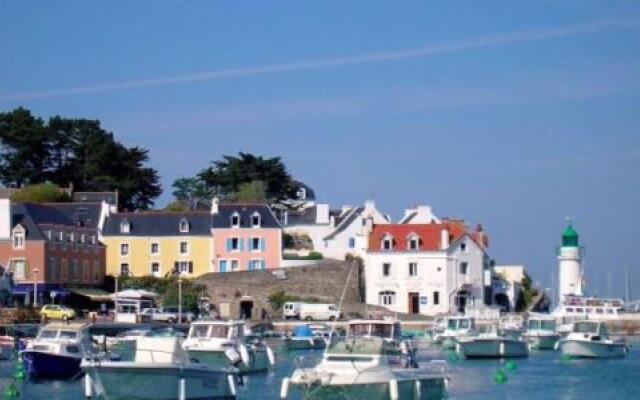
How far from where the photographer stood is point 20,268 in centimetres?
8238

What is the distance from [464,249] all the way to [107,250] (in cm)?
2196

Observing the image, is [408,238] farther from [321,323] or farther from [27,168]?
[27,168]

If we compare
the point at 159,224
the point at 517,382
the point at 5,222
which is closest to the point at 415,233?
the point at 159,224

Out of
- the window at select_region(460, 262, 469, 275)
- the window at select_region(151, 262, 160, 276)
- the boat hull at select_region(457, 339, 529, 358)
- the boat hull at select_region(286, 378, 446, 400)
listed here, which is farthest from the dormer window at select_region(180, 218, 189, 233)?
the boat hull at select_region(286, 378, 446, 400)

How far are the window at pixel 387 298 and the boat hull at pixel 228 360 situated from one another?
1335 inches

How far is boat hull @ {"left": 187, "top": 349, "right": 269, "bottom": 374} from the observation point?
4925cm

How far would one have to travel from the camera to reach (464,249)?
8919 cm

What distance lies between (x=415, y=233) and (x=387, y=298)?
432 centimetres

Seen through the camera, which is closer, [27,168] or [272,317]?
[272,317]

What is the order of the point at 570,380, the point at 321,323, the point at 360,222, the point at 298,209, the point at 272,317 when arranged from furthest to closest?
the point at 298,209, the point at 360,222, the point at 272,317, the point at 321,323, the point at 570,380

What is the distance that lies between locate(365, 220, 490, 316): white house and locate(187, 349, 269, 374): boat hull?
3400cm

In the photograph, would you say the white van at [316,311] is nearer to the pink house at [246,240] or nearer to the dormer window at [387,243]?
the pink house at [246,240]

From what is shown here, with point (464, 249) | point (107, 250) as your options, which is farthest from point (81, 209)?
point (464, 249)

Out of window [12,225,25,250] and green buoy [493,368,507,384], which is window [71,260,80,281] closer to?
window [12,225,25,250]
